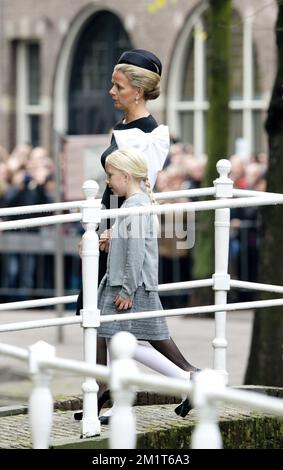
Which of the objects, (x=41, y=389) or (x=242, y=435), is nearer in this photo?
(x=41, y=389)

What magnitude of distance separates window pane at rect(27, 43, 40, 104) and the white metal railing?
25.1m

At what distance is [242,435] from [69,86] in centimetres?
2257

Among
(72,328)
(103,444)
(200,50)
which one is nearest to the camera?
(103,444)

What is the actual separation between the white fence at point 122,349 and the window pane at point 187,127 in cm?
2012

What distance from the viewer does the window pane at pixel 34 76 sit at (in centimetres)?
3084

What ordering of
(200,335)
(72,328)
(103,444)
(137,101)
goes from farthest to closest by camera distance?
(72,328), (200,335), (137,101), (103,444)

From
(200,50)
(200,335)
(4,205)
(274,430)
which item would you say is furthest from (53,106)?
(274,430)

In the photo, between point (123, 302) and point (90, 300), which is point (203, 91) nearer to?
point (123, 302)

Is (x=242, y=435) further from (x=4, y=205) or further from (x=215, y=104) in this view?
(x=4, y=205)

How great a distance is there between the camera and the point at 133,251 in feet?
25.2

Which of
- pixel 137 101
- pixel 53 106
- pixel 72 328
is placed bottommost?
pixel 137 101

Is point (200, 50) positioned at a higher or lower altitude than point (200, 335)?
higher

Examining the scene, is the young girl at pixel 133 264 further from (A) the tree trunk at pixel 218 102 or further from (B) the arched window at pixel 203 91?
(B) the arched window at pixel 203 91

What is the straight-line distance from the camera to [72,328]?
17.3 m
